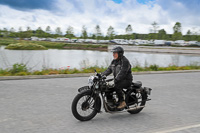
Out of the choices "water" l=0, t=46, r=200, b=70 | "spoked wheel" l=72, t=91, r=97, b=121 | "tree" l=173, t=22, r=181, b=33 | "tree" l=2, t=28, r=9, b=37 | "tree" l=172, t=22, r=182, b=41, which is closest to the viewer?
"spoked wheel" l=72, t=91, r=97, b=121

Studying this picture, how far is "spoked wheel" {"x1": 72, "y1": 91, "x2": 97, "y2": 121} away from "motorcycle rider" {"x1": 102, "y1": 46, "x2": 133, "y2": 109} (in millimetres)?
461

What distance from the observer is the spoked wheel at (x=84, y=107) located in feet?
14.5

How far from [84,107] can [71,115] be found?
2.18ft

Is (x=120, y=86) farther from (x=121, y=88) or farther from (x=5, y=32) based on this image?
(x=5, y=32)

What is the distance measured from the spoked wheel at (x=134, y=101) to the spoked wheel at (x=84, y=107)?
3.23 feet

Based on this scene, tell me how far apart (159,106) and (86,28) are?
4118 inches

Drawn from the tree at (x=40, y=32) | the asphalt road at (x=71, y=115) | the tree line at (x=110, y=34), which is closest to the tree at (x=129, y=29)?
the tree line at (x=110, y=34)

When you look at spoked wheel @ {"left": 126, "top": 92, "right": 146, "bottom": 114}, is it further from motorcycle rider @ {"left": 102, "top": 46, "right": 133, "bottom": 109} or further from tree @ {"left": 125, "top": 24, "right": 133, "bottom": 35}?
tree @ {"left": 125, "top": 24, "right": 133, "bottom": 35}

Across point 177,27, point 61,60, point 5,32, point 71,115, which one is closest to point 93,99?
A: point 71,115

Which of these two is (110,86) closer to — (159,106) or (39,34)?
(159,106)

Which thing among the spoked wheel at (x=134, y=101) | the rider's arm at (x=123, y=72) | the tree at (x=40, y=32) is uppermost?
the tree at (x=40, y=32)

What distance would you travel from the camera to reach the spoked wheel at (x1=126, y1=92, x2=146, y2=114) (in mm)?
5219

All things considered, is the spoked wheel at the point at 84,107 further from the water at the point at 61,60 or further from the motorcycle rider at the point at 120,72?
the water at the point at 61,60

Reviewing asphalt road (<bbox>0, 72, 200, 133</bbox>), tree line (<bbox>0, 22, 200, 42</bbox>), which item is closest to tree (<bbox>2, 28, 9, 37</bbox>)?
tree line (<bbox>0, 22, 200, 42</bbox>)
